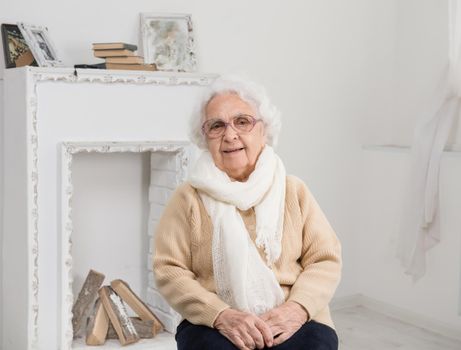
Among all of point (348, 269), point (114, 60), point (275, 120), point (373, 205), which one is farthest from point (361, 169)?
point (275, 120)

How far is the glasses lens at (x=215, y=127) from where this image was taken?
231 cm

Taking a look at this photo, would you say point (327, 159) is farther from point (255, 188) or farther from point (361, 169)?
point (255, 188)

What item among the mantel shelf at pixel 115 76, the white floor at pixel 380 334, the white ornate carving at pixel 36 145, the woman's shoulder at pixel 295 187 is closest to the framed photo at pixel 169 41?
the mantel shelf at pixel 115 76

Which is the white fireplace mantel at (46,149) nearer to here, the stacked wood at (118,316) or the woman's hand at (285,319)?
the stacked wood at (118,316)

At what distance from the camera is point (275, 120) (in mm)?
2385

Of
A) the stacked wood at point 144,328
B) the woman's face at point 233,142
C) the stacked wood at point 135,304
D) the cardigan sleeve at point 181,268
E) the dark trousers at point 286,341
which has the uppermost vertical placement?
the woman's face at point 233,142

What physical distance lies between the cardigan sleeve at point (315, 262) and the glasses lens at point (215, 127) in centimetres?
28

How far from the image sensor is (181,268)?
221 centimetres

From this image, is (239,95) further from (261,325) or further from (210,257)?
(261,325)

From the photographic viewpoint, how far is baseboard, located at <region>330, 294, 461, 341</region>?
12.9ft

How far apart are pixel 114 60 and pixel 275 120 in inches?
41.3

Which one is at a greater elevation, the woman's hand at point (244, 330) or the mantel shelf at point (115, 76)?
the mantel shelf at point (115, 76)

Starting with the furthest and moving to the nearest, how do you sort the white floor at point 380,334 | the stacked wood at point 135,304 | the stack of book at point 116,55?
the white floor at point 380,334
the stacked wood at point 135,304
the stack of book at point 116,55

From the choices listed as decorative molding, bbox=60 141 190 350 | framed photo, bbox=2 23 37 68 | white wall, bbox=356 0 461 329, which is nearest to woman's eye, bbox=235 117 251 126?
decorative molding, bbox=60 141 190 350
